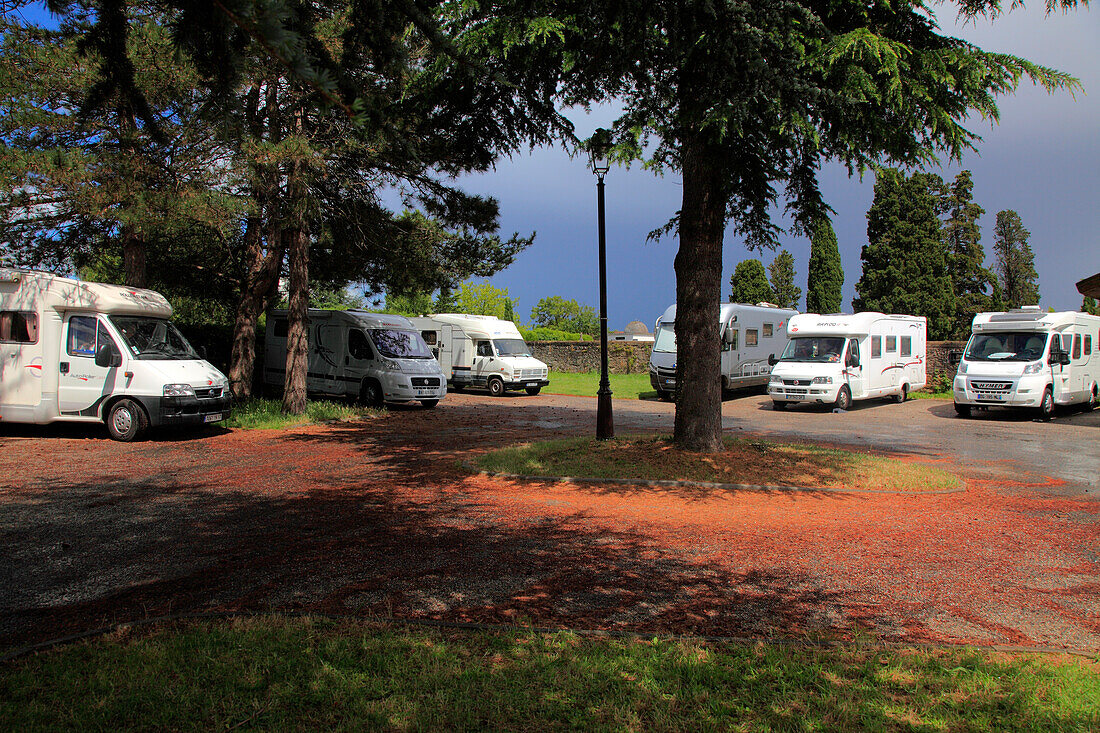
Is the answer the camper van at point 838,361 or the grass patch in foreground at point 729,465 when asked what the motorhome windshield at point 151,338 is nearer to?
the grass patch in foreground at point 729,465

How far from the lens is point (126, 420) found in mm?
12211

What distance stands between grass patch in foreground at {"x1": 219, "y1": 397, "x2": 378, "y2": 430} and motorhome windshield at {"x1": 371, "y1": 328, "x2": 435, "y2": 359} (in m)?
1.87

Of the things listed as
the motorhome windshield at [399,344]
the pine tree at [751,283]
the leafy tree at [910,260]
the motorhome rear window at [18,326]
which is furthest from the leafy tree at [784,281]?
the motorhome rear window at [18,326]

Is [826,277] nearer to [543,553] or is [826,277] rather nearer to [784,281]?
[784,281]

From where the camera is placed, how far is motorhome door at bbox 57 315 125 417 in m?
12.1

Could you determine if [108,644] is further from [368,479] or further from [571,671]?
[368,479]

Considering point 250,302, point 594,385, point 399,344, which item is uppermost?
point 250,302

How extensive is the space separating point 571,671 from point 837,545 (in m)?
3.43

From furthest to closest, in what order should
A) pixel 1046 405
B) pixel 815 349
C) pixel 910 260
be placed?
pixel 910 260 < pixel 815 349 < pixel 1046 405

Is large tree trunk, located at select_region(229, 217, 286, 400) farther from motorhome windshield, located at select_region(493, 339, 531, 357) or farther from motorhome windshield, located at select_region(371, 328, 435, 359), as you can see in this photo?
motorhome windshield, located at select_region(493, 339, 531, 357)

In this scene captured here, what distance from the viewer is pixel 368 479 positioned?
8820 mm

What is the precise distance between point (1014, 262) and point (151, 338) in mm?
57578

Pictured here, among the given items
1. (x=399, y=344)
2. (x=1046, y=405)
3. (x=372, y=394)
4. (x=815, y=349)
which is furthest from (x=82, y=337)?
(x=1046, y=405)

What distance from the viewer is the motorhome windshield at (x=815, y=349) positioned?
63.8 ft
